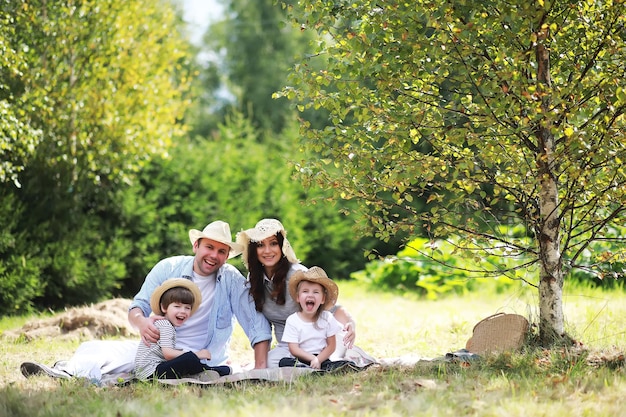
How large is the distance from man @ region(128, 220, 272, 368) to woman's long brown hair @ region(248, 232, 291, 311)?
7 cm

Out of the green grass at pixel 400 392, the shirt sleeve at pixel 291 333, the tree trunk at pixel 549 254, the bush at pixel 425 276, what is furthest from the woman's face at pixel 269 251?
the bush at pixel 425 276

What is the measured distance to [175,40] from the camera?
10.7 meters

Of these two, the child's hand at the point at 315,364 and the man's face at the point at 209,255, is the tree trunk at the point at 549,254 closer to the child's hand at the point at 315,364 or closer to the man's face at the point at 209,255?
the child's hand at the point at 315,364

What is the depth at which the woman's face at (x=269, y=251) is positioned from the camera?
17.8ft

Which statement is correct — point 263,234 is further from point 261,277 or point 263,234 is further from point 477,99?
point 477,99

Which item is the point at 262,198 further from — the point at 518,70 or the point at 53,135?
the point at 518,70

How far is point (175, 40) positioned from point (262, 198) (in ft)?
8.69

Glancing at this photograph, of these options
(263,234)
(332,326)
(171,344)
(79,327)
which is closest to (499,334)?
(332,326)

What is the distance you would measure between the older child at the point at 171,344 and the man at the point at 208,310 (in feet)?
0.68

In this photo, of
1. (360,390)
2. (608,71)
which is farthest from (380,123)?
(360,390)

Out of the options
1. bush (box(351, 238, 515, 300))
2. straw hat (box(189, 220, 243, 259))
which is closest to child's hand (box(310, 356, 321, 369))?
straw hat (box(189, 220, 243, 259))

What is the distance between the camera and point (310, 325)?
17.1 ft

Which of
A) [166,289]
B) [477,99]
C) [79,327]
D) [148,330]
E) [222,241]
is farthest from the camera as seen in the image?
[79,327]

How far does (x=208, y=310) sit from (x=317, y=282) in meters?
0.84
